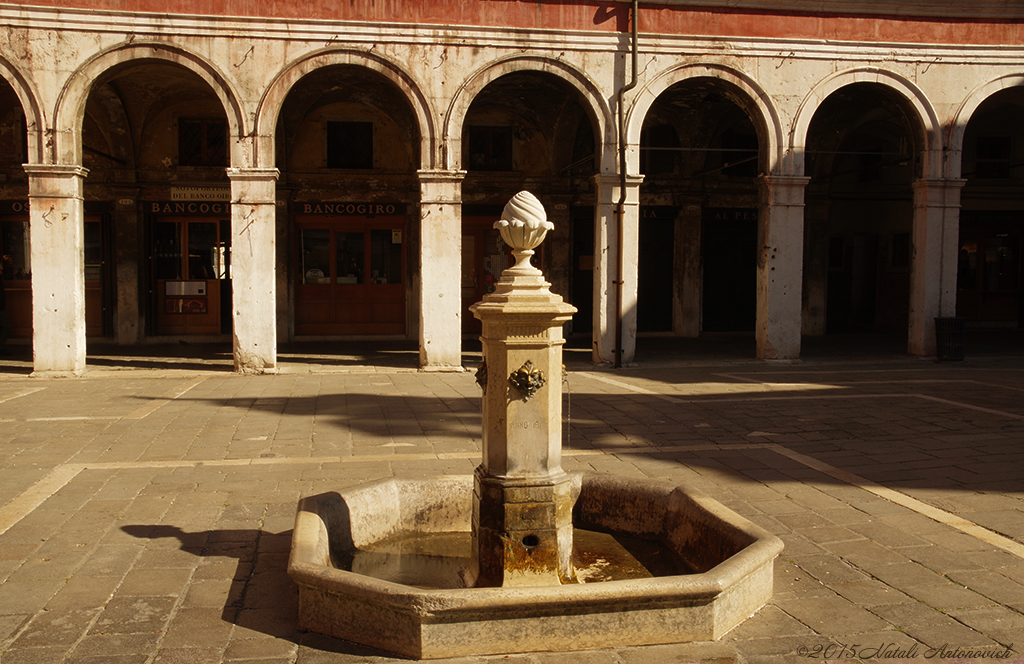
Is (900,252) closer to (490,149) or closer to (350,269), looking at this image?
(490,149)

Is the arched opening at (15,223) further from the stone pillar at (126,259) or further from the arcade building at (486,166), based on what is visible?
the stone pillar at (126,259)

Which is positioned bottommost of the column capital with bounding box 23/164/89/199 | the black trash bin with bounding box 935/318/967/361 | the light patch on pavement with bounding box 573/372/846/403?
the light patch on pavement with bounding box 573/372/846/403

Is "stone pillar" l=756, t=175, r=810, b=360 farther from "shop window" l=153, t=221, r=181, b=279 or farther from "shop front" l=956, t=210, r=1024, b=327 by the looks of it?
"shop window" l=153, t=221, r=181, b=279

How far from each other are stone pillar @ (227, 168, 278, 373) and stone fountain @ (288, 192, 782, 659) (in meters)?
7.67

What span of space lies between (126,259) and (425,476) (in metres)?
11.8

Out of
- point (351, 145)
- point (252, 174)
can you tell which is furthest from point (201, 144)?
point (252, 174)

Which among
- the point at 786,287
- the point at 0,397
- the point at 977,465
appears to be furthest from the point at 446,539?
the point at 786,287

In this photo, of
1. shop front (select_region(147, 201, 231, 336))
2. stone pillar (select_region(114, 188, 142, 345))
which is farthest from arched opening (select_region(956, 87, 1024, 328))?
stone pillar (select_region(114, 188, 142, 345))

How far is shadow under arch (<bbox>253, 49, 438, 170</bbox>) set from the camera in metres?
11.5

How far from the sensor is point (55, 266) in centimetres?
1115

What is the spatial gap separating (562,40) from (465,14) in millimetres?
1515

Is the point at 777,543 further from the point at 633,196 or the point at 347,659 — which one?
the point at 633,196

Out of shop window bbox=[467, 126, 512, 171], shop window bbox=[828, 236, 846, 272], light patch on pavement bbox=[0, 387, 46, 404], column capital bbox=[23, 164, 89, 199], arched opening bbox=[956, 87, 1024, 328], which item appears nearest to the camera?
light patch on pavement bbox=[0, 387, 46, 404]

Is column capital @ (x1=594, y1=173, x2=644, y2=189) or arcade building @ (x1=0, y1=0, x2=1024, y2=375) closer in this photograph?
arcade building @ (x1=0, y1=0, x2=1024, y2=375)
